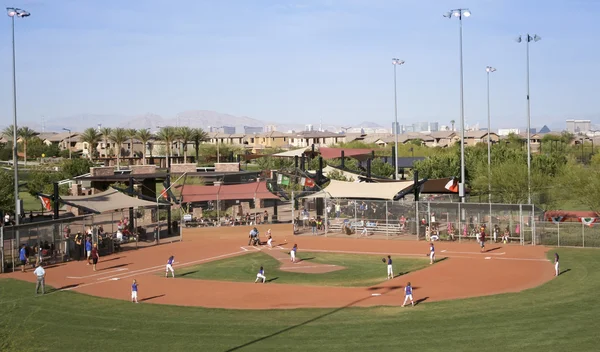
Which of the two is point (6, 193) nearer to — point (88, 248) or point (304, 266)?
point (88, 248)

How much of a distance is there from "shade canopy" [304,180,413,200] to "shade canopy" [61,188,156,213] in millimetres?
14183

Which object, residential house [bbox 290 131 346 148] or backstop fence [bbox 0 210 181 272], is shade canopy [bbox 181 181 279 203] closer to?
backstop fence [bbox 0 210 181 272]

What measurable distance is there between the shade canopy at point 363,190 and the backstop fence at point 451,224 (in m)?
0.47

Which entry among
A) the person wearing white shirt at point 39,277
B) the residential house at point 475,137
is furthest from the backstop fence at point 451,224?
the residential house at point 475,137

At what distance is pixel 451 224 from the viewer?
49.2m

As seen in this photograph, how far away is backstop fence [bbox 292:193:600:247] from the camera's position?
4469cm

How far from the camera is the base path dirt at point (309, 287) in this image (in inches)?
1233

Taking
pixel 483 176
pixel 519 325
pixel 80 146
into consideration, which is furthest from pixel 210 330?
pixel 80 146

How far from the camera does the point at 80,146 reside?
165 meters

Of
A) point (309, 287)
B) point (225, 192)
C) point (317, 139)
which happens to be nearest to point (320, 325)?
point (309, 287)

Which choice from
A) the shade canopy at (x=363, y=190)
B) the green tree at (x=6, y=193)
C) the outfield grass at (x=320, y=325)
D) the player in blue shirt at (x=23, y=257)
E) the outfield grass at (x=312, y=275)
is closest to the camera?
the outfield grass at (x=320, y=325)

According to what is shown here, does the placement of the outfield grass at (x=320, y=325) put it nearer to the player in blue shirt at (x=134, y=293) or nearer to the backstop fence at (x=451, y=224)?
the player in blue shirt at (x=134, y=293)

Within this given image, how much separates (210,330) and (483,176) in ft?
117

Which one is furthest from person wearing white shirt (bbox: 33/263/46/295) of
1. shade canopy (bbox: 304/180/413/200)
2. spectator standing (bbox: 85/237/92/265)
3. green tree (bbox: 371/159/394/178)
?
green tree (bbox: 371/159/394/178)
